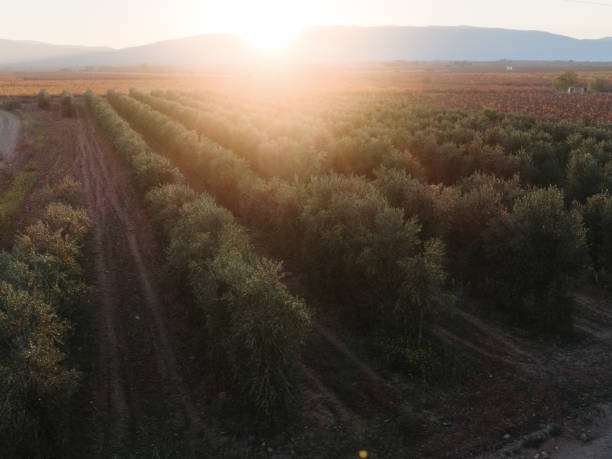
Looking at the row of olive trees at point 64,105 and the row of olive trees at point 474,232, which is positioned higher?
the row of olive trees at point 64,105

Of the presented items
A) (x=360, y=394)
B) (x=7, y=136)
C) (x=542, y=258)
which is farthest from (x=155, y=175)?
(x=7, y=136)

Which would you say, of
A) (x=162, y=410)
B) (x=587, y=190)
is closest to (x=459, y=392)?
(x=162, y=410)

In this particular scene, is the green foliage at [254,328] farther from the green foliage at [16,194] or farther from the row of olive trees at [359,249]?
the green foliage at [16,194]

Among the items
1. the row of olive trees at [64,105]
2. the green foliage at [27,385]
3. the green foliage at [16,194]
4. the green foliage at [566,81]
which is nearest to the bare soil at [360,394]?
the green foliage at [27,385]

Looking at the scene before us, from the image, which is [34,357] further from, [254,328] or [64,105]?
[64,105]

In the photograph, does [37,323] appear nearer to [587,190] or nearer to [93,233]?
[93,233]

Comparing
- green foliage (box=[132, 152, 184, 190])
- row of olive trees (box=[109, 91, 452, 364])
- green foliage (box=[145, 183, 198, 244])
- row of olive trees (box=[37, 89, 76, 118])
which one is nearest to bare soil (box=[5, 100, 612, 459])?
row of olive trees (box=[109, 91, 452, 364])
